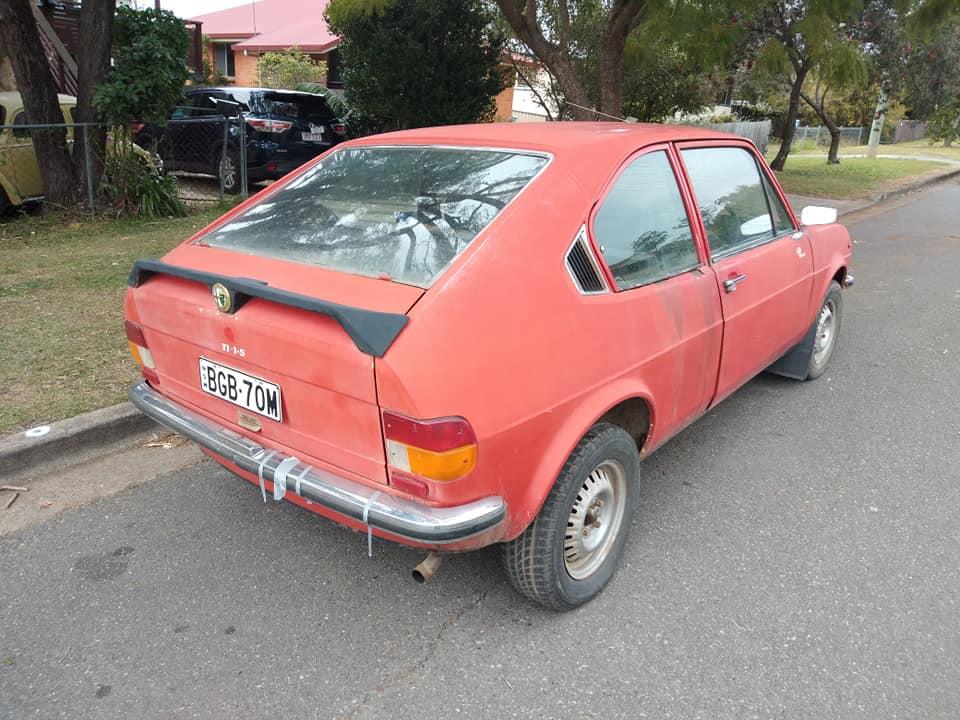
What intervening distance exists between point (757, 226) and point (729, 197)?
32 centimetres

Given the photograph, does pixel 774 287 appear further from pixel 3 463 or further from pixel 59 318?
pixel 59 318

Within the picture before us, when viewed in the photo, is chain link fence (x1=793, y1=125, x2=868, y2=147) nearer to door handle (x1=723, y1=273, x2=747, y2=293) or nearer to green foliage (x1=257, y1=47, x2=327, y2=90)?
green foliage (x1=257, y1=47, x2=327, y2=90)

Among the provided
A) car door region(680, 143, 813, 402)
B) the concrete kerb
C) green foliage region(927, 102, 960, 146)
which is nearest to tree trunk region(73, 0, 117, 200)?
the concrete kerb

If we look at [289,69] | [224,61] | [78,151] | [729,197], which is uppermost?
[224,61]

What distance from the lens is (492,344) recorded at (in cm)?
224

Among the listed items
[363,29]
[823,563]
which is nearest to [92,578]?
[823,563]

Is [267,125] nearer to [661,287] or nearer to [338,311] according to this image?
[661,287]

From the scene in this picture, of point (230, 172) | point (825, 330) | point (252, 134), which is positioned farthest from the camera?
point (230, 172)

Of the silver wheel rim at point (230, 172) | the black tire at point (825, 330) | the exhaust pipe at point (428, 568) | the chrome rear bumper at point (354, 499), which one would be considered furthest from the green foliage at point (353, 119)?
the exhaust pipe at point (428, 568)

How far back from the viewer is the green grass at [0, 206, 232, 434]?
4.09 metres

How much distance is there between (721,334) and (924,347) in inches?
139

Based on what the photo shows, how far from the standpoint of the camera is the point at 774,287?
3.85m

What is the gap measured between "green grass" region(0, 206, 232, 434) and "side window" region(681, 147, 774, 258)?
10.5 ft

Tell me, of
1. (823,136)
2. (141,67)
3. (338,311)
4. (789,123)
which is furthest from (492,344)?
(823,136)
